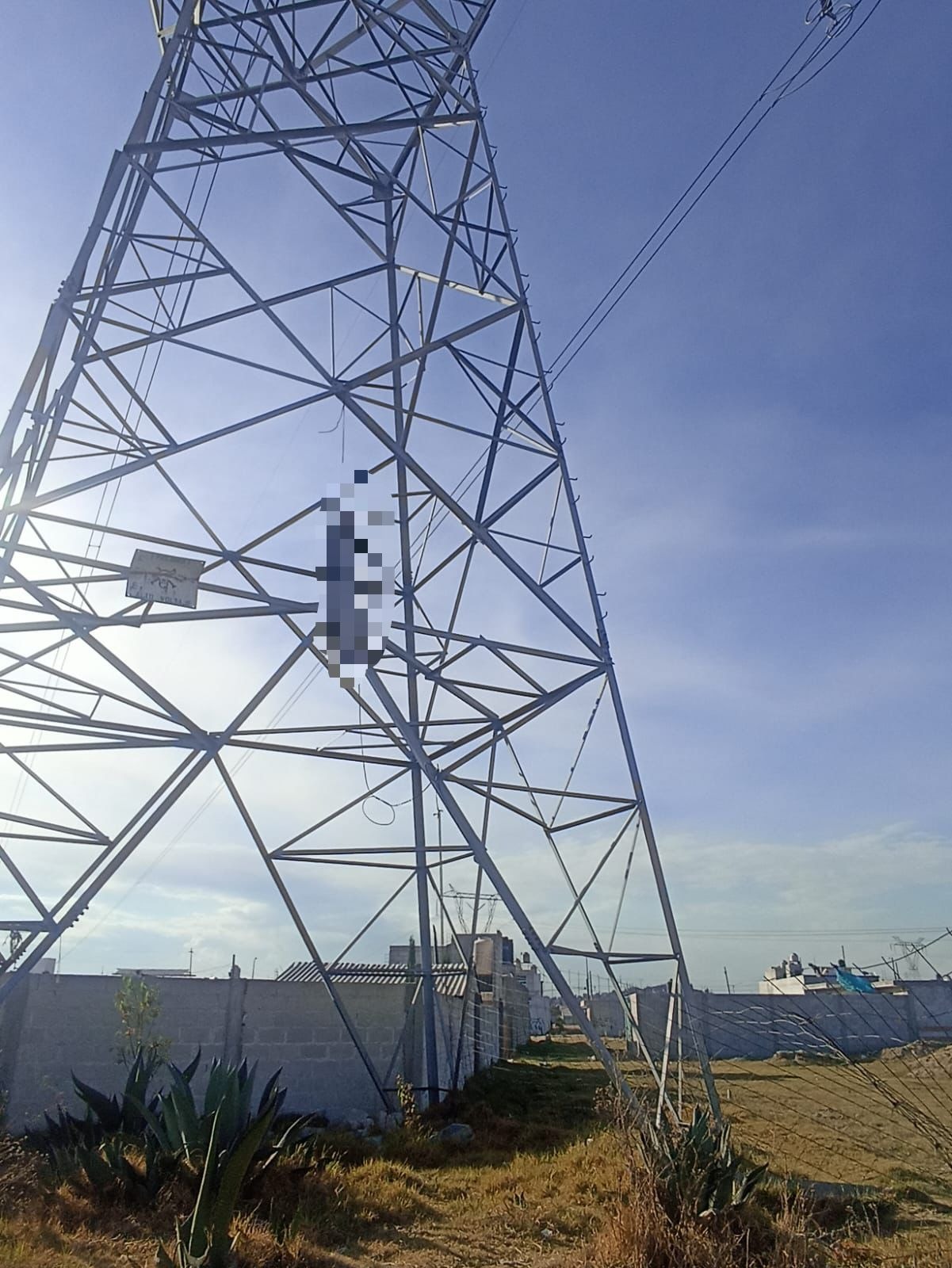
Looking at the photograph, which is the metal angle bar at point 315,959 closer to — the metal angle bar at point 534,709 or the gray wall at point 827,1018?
the metal angle bar at point 534,709

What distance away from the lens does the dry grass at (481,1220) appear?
5090 mm

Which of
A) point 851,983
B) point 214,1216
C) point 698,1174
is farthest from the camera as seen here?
point 851,983

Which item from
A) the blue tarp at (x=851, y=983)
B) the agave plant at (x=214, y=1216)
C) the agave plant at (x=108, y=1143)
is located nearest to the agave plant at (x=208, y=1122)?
the agave plant at (x=108, y=1143)

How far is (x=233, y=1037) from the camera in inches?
403

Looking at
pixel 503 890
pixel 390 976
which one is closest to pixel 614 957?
→ pixel 503 890

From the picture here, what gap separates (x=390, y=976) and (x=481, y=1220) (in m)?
6.80

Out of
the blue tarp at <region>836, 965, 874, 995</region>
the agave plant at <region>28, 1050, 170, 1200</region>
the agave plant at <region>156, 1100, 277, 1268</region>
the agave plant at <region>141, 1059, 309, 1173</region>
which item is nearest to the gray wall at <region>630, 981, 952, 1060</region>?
the blue tarp at <region>836, 965, 874, 995</region>

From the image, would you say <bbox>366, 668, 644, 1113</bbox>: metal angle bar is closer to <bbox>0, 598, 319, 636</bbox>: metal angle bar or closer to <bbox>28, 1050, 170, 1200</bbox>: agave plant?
<bbox>0, 598, 319, 636</bbox>: metal angle bar

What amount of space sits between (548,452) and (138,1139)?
7.13m

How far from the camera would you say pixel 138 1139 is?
24.2 ft

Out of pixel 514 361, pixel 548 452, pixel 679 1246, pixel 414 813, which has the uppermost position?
pixel 514 361

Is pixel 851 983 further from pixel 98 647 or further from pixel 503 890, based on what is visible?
pixel 98 647

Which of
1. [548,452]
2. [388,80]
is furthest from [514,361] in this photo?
[388,80]

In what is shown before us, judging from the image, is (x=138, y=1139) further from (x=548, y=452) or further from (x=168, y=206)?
(x=168, y=206)
